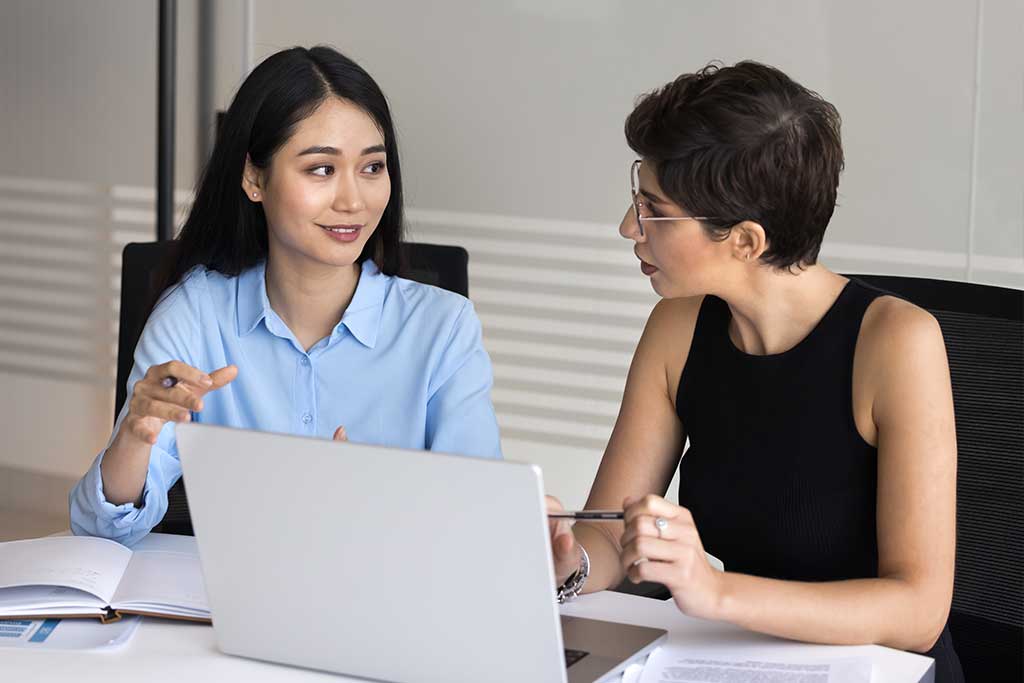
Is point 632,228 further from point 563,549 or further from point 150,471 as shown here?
point 150,471

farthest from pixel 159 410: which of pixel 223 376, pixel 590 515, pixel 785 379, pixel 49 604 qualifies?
pixel 785 379

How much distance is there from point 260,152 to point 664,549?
104cm

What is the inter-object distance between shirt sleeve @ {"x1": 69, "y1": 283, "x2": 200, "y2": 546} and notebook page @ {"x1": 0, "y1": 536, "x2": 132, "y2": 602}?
0.07 meters

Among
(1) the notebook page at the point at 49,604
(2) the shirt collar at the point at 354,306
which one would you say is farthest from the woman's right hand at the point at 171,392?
(2) the shirt collar at the point at 354,306

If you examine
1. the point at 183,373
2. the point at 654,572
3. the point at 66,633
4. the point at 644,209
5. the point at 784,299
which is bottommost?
the point at 66,633

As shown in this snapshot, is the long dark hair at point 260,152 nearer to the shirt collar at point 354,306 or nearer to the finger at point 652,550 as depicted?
the shirt collar at point 354,306

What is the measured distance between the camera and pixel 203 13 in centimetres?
379

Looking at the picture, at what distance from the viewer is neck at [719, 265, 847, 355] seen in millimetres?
1779

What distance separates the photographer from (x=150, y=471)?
1917 mm

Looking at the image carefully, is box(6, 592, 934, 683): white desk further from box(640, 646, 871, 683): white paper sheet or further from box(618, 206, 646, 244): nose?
box(618, 206, 646, 244): nose

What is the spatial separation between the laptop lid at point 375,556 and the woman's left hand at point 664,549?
154mm

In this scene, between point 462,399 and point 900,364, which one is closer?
point 900,364

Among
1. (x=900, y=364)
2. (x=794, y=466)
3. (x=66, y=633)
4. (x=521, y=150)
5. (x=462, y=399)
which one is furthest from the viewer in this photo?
(x=521, y=150)

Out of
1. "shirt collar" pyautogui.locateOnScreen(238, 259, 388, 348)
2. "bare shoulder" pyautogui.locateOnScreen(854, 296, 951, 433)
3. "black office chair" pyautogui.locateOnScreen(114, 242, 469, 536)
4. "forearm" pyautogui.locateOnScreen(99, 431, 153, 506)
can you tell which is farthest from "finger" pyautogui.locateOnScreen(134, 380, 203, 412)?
"bare shoulder" pyautogui.locateOnScreen(854, 296, 951, 433)
